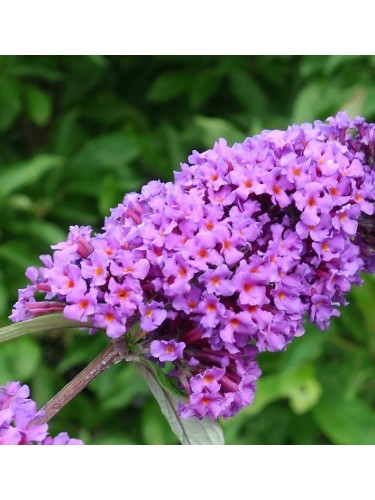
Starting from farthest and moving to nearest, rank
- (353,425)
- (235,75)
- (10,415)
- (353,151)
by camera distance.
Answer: (235,75) → (353,425) → (353,151) → (10,415)

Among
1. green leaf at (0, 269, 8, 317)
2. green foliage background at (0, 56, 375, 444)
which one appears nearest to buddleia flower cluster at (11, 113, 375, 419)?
green foliage background at (0, 56, 375, 444)

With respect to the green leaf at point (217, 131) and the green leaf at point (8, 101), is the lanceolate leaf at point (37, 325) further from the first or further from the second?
the green leaf at point (8, 101)

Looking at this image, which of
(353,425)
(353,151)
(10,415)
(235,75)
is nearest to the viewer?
(10,415)

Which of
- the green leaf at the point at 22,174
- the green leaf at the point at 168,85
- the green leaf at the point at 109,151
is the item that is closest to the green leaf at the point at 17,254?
the green leaf at the point at 22,174

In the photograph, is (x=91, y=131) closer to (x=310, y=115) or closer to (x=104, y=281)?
(x=310, y=115)

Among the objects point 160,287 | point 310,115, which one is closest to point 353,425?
point 310,115

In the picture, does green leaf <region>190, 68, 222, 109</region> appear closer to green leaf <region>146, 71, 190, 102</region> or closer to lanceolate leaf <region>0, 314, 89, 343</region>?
green leaf <region>146, 71, 190, 102</region>

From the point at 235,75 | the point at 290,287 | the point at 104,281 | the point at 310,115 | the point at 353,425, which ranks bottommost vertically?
the point at 353,425
